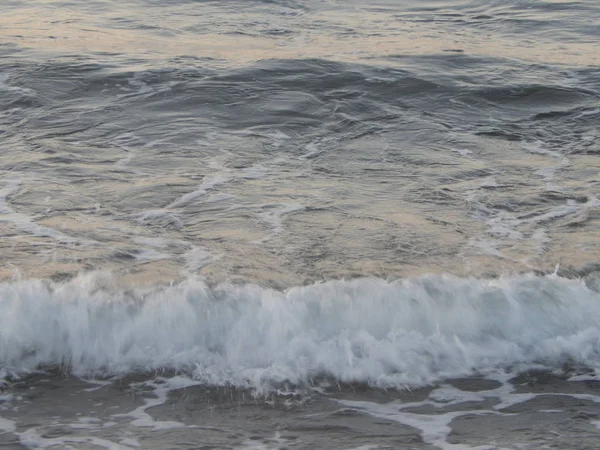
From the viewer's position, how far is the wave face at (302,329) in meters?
4.74

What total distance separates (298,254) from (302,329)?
0.99m

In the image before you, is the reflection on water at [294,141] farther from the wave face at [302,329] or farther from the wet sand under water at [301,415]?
the wet sand under water at [301,415]

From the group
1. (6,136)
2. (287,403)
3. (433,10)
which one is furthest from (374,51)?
(287,403)

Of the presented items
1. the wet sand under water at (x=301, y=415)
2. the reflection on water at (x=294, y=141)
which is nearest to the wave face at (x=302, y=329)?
the wet sand under water at (x=301, y=415)

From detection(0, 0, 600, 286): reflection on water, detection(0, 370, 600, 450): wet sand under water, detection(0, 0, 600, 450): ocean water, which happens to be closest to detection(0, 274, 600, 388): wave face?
detection(0, 0, 600, 450): ocean water

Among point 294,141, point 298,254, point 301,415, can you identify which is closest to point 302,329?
point 301,415

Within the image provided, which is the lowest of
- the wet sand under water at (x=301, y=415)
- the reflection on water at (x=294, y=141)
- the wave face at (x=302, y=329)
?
the wet sand under water at (x=301, y=415)

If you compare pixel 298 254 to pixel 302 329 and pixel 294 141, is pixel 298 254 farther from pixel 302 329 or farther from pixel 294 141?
pixel 294 141

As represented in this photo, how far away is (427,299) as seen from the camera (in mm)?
5238

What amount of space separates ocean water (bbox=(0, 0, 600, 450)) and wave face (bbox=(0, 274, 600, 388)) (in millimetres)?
13

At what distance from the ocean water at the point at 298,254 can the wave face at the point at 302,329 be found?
0.04ft

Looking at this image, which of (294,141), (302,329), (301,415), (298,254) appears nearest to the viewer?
(301,415)

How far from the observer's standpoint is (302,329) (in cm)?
495

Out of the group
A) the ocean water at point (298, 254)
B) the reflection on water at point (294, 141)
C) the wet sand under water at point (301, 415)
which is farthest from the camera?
the reflection on water at point (294, 141)
